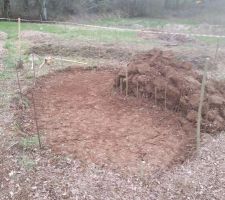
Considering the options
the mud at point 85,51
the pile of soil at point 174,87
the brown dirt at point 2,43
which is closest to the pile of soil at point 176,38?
the mud at point 85,51

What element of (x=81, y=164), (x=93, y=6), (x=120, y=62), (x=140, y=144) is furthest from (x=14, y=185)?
(x=93, y=6)

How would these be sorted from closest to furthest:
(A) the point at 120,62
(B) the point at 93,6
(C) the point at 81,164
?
1. (C) the point at 81,164
2. (A) the point at 120,62
3. (B) the point at 93,6

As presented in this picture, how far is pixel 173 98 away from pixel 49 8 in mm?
15758

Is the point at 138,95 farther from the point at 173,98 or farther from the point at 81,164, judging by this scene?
the point at 81,164

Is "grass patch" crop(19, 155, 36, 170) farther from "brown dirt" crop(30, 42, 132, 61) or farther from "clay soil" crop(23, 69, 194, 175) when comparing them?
"brown dirt" crop(30, 42, 132, 61)

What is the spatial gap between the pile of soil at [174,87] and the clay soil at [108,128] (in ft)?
0.71

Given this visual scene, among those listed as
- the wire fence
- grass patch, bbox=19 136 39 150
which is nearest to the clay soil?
grass patch, bbox=19 136 39 150

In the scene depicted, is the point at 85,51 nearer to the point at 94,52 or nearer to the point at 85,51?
the point at 85,51

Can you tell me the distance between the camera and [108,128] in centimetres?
594

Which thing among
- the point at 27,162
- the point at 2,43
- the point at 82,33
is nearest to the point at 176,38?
the point at 82,33

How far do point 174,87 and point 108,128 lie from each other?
1.56 meters

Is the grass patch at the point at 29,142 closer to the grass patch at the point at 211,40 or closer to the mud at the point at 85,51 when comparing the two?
the mud at the point at 85,51

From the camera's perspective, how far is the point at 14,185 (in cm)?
453

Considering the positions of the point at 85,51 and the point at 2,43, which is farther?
the point at 2,43
